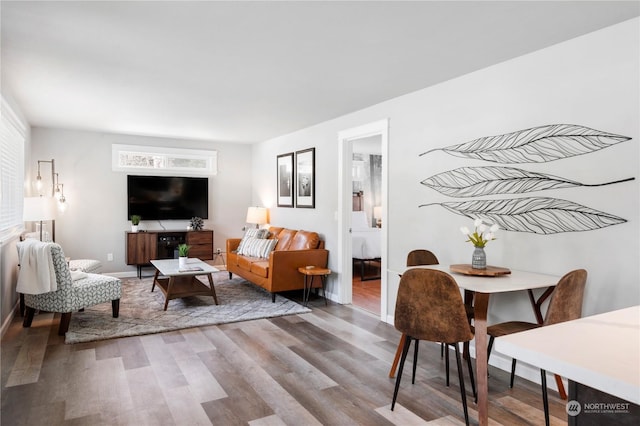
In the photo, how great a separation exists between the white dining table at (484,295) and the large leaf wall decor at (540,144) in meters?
0.88

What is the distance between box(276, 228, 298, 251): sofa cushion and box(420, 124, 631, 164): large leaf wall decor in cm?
306

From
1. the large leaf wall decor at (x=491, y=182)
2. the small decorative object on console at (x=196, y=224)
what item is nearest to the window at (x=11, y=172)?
the small decorative object on console at (x=196, y=224)

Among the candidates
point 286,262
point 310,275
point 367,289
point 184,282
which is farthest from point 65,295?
point 367,289

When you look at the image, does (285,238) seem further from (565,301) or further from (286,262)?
(565,301)

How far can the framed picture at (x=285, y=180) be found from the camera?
6.56m

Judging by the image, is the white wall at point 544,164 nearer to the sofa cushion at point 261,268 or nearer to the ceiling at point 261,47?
the ceiling at point 261,47

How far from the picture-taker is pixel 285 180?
6742mm

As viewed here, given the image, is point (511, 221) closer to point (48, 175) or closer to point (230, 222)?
point (230, 222)

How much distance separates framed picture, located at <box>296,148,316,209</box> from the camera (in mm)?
5934

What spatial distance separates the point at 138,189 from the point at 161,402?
201 inches

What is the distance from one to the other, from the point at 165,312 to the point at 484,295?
3.59m

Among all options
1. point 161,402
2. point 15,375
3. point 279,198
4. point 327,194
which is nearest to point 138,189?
point 279,198

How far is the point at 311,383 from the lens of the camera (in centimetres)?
294

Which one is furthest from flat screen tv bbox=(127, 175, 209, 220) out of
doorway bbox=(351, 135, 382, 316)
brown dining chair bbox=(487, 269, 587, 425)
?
brown dining chair bbox=(487, 269, 587, 425)
